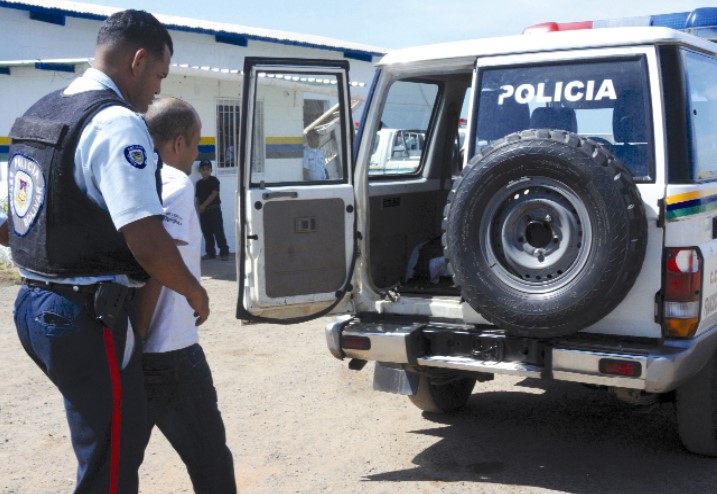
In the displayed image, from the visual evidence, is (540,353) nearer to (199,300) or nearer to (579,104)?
(579,104)

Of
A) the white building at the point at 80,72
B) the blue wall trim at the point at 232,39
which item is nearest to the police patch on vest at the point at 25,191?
the white building at the point at 80,72

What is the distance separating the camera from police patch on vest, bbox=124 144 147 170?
2504mm

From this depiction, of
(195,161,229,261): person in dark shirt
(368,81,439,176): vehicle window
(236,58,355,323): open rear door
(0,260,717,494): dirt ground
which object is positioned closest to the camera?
(0,260,717,494): dirt ground

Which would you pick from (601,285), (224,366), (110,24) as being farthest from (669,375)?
(224,366)

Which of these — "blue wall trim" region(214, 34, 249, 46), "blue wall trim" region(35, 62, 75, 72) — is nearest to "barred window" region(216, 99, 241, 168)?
"blue wall trim" region(35, 62, 75, 72)

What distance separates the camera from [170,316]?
318cm

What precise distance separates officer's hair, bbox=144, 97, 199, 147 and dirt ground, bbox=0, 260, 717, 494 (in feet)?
6.60

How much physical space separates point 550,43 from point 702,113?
0.91 meters

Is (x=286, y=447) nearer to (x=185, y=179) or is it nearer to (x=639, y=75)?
(x=185, y=179)

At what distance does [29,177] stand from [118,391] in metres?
0.69

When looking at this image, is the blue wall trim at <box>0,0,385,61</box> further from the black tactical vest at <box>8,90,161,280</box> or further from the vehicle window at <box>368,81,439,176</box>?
the black tactical vest at <box>8,90,161,280</box>

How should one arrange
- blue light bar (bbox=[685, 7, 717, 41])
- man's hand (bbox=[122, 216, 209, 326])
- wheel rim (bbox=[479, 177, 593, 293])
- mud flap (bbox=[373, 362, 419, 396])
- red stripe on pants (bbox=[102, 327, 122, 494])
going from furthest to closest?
blue light bar (bbox=[685, 7, 717, 41]), mud flap (bbox=[373, 362, 419, 396]), wheel rim (bbox=[479, 177, 593, 293]), red stripe on pants (bbox=[102, 327, 122, 494]), man's hand (bbox=[122, 216, 209, 326])

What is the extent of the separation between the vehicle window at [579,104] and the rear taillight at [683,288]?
16.6 inches

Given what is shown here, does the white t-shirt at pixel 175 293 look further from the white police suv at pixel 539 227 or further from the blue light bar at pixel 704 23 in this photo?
the blue light bar at pixel 704 23
